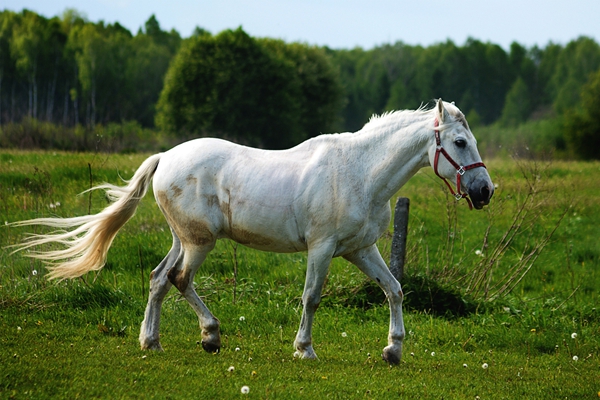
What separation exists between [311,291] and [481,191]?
1.80m

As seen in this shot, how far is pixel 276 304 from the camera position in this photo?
841 cm

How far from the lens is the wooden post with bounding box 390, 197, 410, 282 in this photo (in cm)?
862

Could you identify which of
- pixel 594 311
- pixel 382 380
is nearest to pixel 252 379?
pixel 382 380

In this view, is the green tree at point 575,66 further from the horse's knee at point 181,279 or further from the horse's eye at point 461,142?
the horse's knee at point 181,279

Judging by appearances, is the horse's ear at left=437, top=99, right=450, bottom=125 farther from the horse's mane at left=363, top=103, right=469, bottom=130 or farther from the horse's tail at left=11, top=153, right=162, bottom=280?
the horse's tail at left=11, top=153, right=162, bottom=280

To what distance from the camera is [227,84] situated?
1811 inches

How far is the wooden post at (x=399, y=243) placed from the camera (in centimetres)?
862

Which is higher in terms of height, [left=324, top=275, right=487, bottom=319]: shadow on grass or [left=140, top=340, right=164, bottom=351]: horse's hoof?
[left=140, top=340, right=164, bottom=351]: horse's hoof

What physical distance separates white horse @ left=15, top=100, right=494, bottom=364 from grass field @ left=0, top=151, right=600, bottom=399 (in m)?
0.59

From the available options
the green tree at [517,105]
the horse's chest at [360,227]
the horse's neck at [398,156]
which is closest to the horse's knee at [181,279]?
the horse's chest at [360,227]

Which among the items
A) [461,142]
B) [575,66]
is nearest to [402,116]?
[461,142]

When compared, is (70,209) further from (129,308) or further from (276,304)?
(276,304)

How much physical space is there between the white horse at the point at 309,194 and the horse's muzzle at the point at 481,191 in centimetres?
4

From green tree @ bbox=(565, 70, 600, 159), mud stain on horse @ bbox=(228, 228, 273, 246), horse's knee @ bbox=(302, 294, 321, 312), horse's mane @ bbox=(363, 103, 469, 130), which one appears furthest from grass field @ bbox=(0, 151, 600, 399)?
green tree @ bbox=(565, 70, 600, 159)
